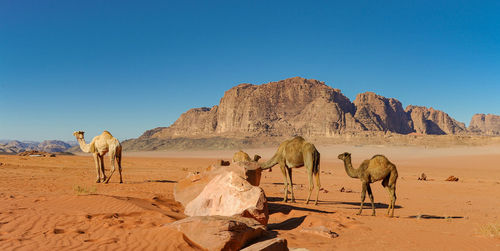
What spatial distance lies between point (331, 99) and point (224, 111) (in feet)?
154

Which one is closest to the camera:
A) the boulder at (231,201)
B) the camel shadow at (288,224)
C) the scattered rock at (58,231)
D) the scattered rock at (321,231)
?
the scattered rock at (58,231)

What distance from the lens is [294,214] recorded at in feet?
31.2

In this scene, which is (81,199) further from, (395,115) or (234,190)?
(395,115)

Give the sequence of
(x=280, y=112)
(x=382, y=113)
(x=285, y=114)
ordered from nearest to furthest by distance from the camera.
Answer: (x=285, y=114) < (x=280, y=112) < (x=382, y=113)

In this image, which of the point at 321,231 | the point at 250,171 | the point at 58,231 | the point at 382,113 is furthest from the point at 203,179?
the point at 382,113

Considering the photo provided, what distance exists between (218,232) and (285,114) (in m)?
130

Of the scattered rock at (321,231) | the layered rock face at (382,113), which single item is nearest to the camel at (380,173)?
the scattered rock at (321,231)

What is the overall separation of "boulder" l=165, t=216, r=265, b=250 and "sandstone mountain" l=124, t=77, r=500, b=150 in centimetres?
10535

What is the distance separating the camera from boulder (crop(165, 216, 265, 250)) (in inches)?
210

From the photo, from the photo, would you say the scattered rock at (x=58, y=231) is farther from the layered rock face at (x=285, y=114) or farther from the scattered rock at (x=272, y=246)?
the layered rock face at (x=285, y=114)

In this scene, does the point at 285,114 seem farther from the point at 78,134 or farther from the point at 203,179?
the point at 203,179

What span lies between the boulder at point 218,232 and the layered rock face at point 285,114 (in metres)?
109

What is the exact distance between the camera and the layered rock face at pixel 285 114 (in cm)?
12075

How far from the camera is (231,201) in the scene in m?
7.80
